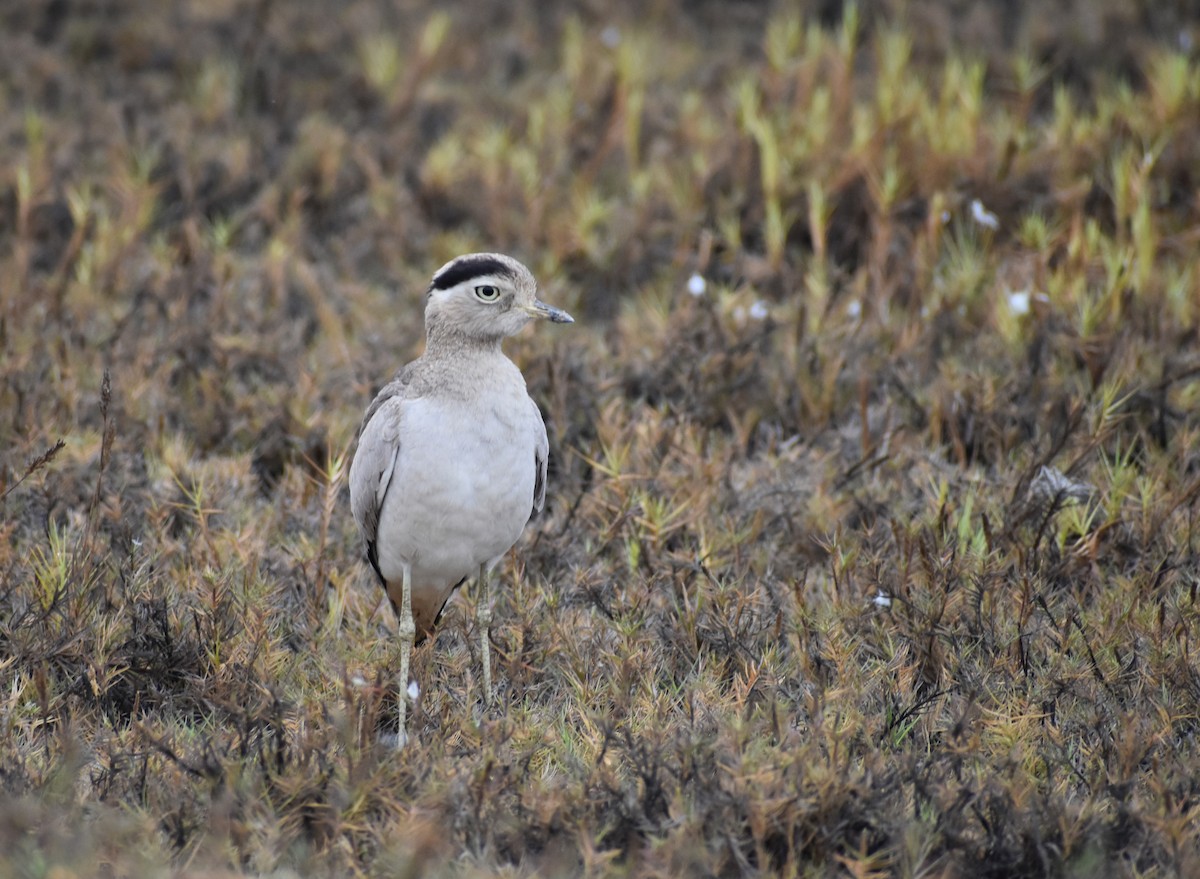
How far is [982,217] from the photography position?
8.09 meters

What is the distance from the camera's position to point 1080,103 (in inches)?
401

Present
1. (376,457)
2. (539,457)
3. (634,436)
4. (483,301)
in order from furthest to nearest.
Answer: (634,436) → (539,457) → (483,301) → (376,457)

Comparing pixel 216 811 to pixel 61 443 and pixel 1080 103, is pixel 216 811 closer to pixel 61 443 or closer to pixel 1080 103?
pixel 61 443

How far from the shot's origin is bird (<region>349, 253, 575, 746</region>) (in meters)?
5.25

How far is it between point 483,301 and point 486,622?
126 centimetres

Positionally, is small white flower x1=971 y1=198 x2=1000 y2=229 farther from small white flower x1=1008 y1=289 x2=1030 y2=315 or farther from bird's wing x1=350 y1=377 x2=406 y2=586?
bird's wing x1=350 y1=377 x2=406 y2=586

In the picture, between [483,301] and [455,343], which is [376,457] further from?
[483,301]

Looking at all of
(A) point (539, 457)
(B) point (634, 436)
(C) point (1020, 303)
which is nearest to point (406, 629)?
(A) point (539, 457)

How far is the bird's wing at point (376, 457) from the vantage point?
17.8 feet

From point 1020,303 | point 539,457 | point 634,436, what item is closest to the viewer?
point 539,457

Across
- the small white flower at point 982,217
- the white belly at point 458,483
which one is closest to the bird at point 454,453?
the white belly at point 458,483

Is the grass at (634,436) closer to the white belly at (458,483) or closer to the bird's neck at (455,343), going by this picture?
the white belly at (458,483)

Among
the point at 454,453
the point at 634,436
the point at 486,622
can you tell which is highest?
the point at 454,453

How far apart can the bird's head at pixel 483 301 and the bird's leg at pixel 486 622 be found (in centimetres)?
93
